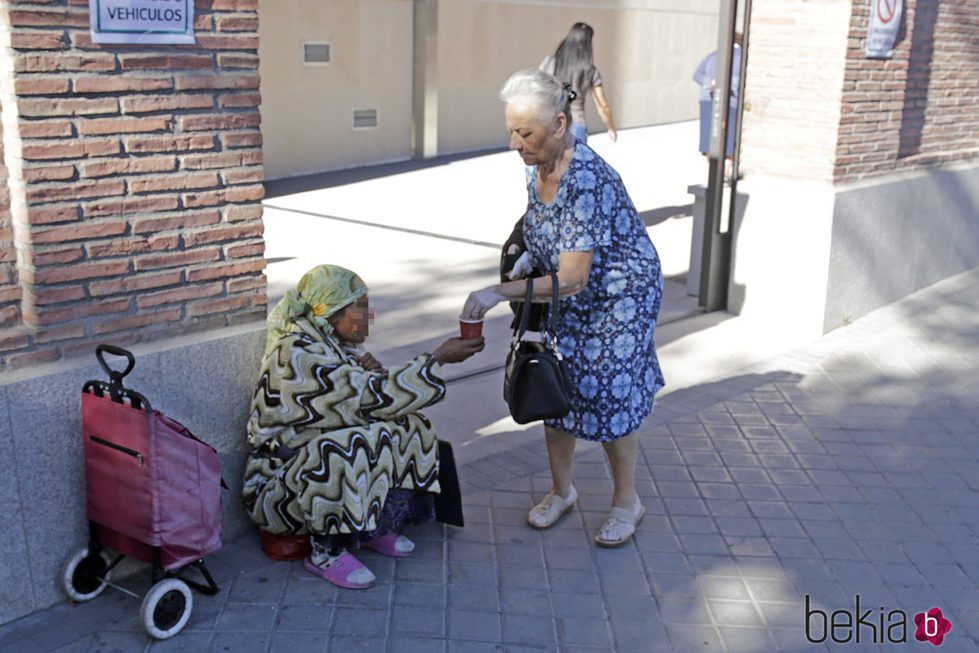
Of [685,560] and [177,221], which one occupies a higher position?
A: [177,221]

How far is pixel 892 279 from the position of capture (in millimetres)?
7871

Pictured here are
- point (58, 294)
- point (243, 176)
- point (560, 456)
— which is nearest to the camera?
point (58, 294)

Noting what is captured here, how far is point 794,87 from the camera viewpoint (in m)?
7.12

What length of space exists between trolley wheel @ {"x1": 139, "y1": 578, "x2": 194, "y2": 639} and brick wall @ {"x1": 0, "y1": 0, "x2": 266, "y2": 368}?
0.81 meters

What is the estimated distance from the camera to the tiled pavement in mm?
3672

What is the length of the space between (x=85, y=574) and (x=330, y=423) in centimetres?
94

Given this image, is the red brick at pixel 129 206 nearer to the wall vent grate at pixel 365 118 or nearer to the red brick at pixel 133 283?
the red brick at pixel 133 283

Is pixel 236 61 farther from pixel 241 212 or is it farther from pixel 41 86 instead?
pixel 41 86

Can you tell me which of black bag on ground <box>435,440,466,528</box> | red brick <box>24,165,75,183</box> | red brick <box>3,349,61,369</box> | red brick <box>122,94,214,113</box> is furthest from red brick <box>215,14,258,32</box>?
black bag on ground <box>435,440,466,528</box>

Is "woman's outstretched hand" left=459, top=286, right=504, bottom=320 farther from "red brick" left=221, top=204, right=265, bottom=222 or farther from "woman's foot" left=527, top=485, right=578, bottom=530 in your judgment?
"woman's foot" left=527, top=485, right=578, bottom=530

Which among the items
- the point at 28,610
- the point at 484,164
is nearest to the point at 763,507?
the point at 28,610

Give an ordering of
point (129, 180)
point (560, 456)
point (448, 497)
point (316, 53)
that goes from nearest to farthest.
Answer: point (129, 180), point (448, 497), point (560, 456), point (316, 53)

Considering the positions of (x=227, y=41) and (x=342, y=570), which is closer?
(x=227, y=41)

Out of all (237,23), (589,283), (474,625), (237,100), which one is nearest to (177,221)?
(237,100)
